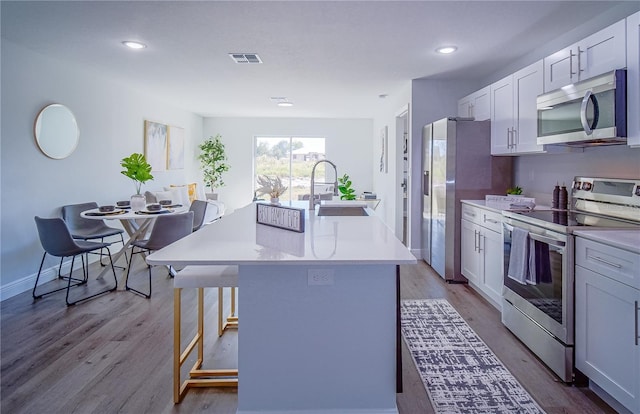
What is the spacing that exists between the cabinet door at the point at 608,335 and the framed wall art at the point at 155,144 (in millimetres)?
6323

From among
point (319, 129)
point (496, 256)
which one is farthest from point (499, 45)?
point (319, 129)

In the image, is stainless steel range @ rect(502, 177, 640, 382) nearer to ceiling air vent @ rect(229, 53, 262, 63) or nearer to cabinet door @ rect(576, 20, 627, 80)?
cabinet door @ rect(576, 20, 627, 80)

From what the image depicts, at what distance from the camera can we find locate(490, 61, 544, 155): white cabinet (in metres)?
3.31

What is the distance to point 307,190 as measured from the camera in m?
9.69

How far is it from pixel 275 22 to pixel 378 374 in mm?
2765

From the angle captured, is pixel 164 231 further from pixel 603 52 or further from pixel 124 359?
pixel 603 52

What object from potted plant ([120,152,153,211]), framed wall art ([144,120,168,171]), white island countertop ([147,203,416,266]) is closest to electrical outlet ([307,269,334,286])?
white island countertop ([147,203,416,266])

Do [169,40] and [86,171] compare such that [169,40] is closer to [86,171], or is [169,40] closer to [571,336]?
[86,171]

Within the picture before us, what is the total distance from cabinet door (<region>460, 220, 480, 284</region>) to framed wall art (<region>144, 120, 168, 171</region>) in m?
5.15

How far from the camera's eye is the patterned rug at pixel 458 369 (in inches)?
80.7

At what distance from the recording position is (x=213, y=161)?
899 cm

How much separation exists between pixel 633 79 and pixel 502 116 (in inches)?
65.4

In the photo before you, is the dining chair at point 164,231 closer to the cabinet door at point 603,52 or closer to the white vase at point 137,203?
the white vase at point 137,203

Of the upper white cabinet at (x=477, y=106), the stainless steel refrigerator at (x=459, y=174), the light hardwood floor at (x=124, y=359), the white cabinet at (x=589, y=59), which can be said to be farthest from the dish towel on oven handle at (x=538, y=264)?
the upper white cabinet at (x=477, y=106)
